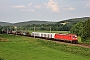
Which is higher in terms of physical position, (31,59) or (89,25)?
(89,25)

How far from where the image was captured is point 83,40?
76312mm

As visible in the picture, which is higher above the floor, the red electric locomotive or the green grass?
the red electric locomotive

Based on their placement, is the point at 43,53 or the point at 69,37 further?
the point at 69,37

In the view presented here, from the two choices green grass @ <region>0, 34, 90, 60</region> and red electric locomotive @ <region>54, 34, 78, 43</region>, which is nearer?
green grass @ <region>0, 34, 90, 60</region>

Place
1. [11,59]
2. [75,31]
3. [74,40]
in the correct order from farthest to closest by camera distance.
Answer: [75,31] → [74,40] → [11,59]

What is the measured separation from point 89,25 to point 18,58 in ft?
143

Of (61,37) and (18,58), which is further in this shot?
(61,37)

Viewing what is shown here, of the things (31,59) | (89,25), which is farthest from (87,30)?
(31,59)

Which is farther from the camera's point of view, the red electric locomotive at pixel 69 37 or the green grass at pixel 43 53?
the red electric locomotive at pixel 69 37

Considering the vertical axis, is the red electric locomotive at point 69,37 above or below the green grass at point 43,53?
above

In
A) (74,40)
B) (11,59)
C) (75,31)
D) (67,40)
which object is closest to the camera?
(11,59)

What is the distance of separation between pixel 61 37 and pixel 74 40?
34.3ft

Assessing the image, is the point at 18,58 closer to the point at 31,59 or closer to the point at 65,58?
the point at 31,59

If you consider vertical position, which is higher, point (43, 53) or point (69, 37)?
point (69, 37)
